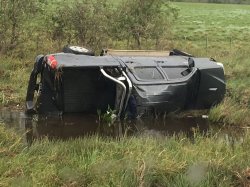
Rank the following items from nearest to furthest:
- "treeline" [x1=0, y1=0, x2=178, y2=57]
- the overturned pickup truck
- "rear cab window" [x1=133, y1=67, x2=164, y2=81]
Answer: the overturned pickup truck
"rear cab window" [x1=133, y1=67, x2=164, y2=81]
"treeline" [x1=0, y1=0, x2=178, y2=57]

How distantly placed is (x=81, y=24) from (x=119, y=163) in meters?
10.1

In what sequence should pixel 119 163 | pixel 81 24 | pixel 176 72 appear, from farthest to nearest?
pixel 81 24 → pixel 176 72 → pixel 119 163

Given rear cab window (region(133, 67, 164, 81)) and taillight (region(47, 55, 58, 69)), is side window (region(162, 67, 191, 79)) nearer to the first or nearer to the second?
rear cab window (region(133, 67, 164, 81))

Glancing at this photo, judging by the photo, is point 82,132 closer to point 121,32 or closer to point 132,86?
point 132,86

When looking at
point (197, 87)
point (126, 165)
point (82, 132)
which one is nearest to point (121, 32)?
point (197, 87)

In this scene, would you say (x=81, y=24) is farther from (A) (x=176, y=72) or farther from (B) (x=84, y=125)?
(B) (x=84, y=125)

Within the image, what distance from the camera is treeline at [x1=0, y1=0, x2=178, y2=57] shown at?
48.2ft

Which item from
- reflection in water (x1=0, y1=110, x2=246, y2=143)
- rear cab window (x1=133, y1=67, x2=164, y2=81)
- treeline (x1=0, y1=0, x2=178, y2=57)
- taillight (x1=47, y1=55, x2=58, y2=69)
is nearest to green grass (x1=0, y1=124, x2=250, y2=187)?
reflection in water (x1=0, y1=110, x2=246, y2=143)

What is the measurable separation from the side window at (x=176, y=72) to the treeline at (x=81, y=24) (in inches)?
232

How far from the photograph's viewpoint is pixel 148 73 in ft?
31.7

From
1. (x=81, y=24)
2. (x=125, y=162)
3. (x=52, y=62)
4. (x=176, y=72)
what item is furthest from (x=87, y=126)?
(x=81, y=24)

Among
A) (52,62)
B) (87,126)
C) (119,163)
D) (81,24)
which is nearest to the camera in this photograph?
(119,163)

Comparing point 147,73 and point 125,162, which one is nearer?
point 125,162

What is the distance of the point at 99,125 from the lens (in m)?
9.36
